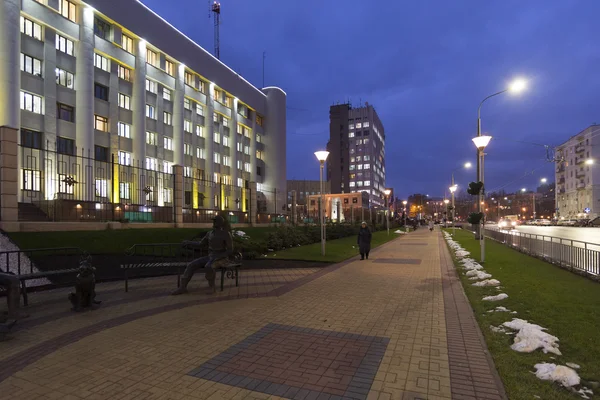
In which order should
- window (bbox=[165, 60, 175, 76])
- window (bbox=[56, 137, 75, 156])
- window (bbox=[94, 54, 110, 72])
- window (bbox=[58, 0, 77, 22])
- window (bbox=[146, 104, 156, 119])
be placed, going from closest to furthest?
window (bbox=[56, 137, 75, 156]) → window (bbox=[58, 0, 77, 22]) → window (bbox=[94, 54, 110, 72]) → window (bbox=[146, 104, 156, 119]) → window (bbox=[165, 60, 175, 76])

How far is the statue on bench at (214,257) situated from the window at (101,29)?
1354 inches

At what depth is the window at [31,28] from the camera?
92.0ft

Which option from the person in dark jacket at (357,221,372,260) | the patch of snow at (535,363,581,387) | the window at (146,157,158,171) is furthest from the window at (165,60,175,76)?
the patch of snow at (535,363,581,387)

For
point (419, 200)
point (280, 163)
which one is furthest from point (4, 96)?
point (419, 200)

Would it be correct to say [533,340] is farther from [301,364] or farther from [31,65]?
[31,65]

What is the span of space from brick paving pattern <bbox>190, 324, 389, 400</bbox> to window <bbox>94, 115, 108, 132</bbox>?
3525 centimetres

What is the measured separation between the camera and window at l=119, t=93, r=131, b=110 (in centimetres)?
A: 3672

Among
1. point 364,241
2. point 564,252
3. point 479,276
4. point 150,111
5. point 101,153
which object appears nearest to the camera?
point 479,276

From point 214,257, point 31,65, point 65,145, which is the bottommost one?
point 214,257

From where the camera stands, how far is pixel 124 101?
37125 millimetres

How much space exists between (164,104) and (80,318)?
4126 cm

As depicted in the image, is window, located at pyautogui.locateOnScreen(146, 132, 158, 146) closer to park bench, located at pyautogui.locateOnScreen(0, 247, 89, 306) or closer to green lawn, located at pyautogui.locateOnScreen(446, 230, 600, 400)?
park bench, located at pyautogui.locateOnScreen(0, 247, 89, 306)

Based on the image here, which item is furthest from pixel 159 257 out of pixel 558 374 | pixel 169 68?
pixel 169 68

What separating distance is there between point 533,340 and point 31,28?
37597mm
